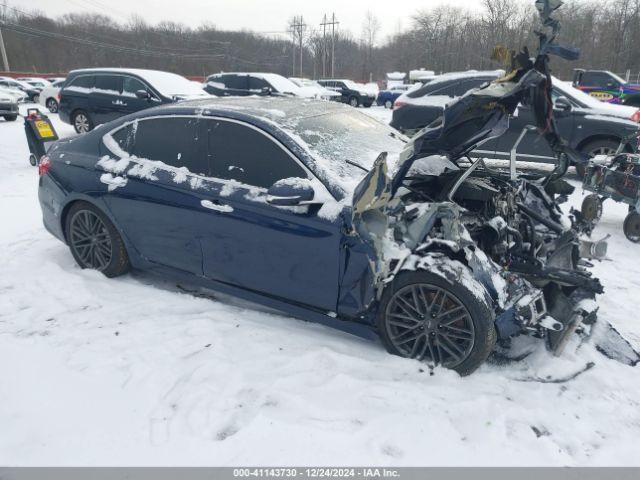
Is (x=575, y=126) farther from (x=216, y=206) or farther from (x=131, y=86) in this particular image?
(x=131, y=86)

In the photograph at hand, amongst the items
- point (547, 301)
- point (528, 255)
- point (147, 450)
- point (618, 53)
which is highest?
point (618, 53)

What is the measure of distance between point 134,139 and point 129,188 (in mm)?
A: 455

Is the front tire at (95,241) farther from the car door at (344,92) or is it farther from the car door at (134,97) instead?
the car door at (344,92)

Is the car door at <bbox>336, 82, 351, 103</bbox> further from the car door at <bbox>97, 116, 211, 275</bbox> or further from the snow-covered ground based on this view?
the snow-covered ground

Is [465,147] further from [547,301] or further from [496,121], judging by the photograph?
[547,301]

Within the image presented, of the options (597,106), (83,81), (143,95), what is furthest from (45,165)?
(83,81)

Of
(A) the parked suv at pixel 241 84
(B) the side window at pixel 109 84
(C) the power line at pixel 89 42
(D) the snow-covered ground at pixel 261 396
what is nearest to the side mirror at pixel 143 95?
(B) the side window at pixel 109 84

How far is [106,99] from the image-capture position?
11.0 meters

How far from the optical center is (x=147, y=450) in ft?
7.55

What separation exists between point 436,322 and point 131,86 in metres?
10.5

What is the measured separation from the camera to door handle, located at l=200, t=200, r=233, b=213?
3.22m

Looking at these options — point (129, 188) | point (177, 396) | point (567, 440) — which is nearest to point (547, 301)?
Answer: point (567, 440)

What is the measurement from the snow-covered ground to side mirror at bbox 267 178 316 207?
101 centimetres

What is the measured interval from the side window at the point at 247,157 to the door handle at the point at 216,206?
0.67 feet
